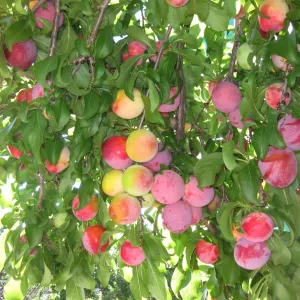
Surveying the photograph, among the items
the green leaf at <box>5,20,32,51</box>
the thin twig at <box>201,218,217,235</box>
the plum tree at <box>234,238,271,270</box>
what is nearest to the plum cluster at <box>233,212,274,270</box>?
the plum tree at <box>234,238,271,270</box>

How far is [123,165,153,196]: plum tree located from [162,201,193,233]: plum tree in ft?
0.35

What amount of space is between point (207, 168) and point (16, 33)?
0.53 meters

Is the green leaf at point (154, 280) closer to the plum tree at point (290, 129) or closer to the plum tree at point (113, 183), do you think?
the plum tree at point (113, 183)

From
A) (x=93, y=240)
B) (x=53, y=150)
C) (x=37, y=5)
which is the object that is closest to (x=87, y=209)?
(x=93, y=240)

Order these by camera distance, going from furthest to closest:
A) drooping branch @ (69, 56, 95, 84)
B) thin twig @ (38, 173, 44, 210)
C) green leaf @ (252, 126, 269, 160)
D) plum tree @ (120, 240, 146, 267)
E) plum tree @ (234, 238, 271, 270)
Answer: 1. thin twig @ (38, 173, 44, 210)
2. plum tree @ (120, 240, 146, 267)
3. plum tree @ (234, 238, 271, 270)
4. drooping branch @ (69, 56, 95, 84)
5. green leaf @ (252, 126, 269, 160)

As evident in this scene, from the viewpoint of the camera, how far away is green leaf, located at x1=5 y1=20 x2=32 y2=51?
3.31 feet

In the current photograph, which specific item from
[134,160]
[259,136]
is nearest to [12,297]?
[134,160]

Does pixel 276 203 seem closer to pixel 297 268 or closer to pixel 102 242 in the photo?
pixel 297 268

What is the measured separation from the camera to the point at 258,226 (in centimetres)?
101

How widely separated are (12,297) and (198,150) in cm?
82

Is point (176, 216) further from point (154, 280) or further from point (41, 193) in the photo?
point (41, 193)

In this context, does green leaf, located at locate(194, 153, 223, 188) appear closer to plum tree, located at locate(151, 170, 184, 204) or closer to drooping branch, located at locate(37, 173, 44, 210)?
plum tree, located at locate(151, 170, 184, 204)

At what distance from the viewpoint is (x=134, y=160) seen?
43.4 inches

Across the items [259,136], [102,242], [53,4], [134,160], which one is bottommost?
[102,242]
